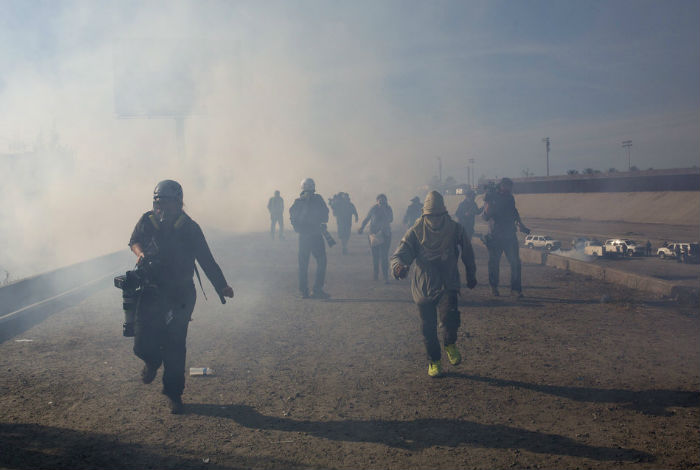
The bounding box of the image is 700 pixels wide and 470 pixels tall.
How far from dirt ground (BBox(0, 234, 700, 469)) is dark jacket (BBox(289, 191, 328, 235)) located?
1.67m

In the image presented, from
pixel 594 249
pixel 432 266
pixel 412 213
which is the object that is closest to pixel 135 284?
pixel 432 266

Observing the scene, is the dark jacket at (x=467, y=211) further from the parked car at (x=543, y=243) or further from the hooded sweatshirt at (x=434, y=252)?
the parked car at (x=543, y=243)

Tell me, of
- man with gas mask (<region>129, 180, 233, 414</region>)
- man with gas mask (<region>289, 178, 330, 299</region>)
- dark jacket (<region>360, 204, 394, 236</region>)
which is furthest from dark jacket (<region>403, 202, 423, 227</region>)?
man with gas mask (<region>129, 180, 233, 414</region>)

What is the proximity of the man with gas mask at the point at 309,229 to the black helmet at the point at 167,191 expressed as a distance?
4.89 meters

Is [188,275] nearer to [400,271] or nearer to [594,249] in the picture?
[400,271]

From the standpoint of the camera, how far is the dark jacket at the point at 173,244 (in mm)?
4379

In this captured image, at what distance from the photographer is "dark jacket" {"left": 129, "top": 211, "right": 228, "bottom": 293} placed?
438 cm

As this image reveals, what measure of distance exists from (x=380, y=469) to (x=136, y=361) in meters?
3.57

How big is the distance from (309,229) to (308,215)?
27 cm

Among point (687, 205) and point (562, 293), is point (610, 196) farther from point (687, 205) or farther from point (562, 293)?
point (562, 293)

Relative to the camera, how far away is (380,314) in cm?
821

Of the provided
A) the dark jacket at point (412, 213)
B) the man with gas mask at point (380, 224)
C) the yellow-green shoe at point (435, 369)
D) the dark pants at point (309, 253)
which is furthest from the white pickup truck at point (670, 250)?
the yellow-green shoe at point (435, 369)

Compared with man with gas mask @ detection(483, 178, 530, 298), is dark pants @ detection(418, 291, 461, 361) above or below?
below

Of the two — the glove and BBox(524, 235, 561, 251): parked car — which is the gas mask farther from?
BBox(524, 235, 561, 251): parked car
